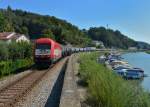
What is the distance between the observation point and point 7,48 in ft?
159

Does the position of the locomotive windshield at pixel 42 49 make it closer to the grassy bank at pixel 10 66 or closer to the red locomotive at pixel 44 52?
the red locomotive at pixel 44 52

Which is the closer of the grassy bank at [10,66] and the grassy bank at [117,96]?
the grassy bank at [117,96]

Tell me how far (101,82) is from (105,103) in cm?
245

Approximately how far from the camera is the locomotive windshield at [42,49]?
39344 millimetres

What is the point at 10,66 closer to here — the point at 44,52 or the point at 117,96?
the point at 44,52

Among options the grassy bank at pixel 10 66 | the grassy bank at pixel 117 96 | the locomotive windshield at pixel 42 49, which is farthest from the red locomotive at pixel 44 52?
the grassy bank at pixel 117 96

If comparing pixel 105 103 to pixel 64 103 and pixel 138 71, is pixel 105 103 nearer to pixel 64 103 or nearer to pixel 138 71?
pixel 64 103

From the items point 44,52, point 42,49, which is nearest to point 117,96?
point 44,52

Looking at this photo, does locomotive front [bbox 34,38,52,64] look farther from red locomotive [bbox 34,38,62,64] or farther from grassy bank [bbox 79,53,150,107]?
grassy bank [bbox 79,53,150,107]

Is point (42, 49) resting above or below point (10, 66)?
above

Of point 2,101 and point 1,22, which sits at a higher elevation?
point 1,22

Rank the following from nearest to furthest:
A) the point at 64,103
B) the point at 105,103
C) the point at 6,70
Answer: the point at 105,103
the point at 64,103
the point at 6,70

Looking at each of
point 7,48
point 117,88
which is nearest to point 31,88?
point 117,88

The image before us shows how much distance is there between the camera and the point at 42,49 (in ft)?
130
